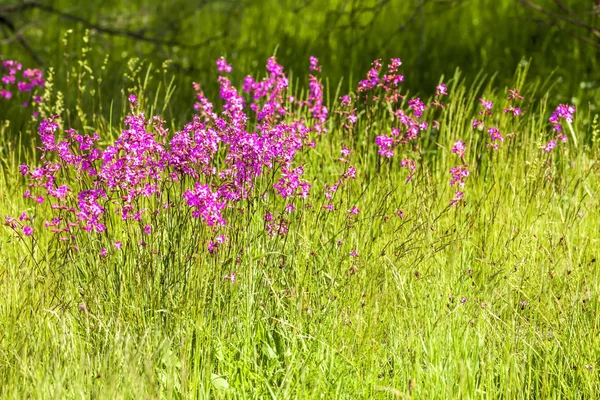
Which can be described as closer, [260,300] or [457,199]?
[260,300]

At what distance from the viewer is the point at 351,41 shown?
7266 mm

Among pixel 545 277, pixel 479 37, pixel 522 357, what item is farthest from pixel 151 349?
pixel 479 37

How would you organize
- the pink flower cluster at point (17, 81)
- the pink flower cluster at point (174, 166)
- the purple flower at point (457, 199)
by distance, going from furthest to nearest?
the pink flower cluster at point (17, 81), the purple flower at point (457, 199), the pink flower cluster at point (174, 166)

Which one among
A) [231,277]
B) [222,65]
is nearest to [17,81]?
[222,65]

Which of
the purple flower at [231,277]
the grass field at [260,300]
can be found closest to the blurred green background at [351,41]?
the grass field at [260,300]

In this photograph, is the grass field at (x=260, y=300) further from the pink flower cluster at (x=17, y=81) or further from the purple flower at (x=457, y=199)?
the pink flower cluster at (x=17, y=81)

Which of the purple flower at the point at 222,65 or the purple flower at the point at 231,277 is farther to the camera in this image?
the purple flower at the point at 222,65

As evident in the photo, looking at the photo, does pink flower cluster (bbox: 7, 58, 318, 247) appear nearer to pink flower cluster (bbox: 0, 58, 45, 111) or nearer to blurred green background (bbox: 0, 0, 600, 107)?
pink flower cluster (bbox: 0, 58, 45, 111)

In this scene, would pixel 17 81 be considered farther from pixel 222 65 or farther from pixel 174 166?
pixel 174 166

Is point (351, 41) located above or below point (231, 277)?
above

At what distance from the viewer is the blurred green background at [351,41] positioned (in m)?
6.48

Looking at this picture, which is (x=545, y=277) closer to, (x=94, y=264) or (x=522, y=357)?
(x=522, y=357)

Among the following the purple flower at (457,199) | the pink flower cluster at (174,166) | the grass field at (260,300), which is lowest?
the grass field at (260,300)

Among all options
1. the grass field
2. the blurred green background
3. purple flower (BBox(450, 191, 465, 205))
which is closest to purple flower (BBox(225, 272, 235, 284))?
the grass field
